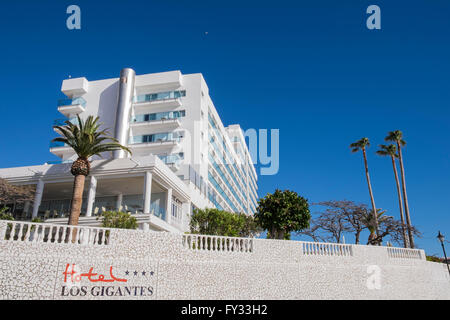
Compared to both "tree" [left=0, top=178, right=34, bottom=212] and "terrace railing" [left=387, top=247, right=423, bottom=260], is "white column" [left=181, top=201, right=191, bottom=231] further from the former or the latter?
"terrace railing" [left=387, top=247, right=423, bottom=260]

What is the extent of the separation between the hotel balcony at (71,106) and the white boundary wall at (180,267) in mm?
31272

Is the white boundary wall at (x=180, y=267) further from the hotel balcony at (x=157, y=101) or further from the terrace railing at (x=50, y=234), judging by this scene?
the hotel balcony at (x=157, y=101)

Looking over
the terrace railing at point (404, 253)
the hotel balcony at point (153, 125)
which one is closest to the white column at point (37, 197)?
the hotel balcony at point (153, 125)

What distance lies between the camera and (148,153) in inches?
1628

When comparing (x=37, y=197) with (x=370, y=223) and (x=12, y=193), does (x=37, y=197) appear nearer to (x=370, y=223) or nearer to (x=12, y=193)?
(x=12, y=193)

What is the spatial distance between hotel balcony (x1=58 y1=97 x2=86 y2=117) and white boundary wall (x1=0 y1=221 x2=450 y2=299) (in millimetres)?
31272

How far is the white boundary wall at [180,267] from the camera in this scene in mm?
13156

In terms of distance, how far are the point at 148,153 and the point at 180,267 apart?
27.7 metres

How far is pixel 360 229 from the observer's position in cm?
2648

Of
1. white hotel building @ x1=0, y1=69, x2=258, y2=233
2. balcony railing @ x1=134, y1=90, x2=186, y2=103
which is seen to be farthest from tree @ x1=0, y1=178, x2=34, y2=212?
balcony railing @ x1=134, y1=90, x2=186, y2=103

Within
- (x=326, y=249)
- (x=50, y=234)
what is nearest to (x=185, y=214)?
(x=326, y=249)

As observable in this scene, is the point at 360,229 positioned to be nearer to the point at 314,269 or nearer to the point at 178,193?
the point at 314,269

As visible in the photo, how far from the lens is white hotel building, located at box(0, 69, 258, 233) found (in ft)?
94.4
